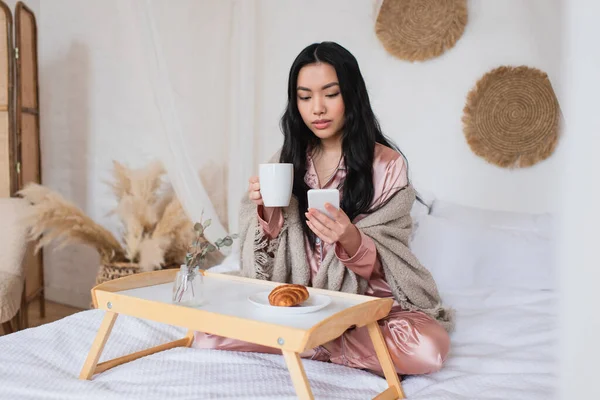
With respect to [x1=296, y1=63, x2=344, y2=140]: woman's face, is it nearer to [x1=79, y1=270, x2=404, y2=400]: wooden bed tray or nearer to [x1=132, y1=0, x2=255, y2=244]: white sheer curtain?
[x1=79, y1=270, x2=404, y2=400]: wooden bed tray

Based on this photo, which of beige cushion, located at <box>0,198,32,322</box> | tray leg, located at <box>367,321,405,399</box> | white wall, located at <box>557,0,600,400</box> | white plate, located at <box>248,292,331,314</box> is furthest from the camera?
beige cushion, located at <box>0,198,32,322</box>

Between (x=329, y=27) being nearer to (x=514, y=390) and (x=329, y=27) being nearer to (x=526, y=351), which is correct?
(x=526, y=351)

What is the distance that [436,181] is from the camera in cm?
230

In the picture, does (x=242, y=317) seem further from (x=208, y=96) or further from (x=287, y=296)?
(x=208, y=96)

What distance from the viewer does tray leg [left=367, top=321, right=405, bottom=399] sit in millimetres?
1072

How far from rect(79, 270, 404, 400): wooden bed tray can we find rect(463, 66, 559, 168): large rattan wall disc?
1318 mm

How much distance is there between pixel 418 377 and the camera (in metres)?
1.18

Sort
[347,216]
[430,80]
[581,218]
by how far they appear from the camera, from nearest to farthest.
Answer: [581,218]
[347,216]
[430,80]

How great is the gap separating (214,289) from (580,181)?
35.5 inches

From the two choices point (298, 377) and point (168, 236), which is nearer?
point (298, 377)

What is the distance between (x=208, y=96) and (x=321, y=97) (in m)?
0.86

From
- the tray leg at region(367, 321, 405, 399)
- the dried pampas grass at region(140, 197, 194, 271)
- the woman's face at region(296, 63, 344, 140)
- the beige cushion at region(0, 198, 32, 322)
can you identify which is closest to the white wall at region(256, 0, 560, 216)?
the dried pampas grass at region(140, 197, 194, 271)

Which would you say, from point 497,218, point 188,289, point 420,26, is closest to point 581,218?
point 188,289

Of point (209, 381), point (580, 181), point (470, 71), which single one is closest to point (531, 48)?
point (470, 71)
